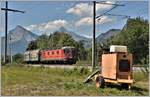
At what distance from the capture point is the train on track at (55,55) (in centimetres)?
3042

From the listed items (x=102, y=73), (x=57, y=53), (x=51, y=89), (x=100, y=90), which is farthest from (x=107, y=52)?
(x=57, y=53)

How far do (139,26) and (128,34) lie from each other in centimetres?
172

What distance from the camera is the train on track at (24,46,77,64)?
30.4m

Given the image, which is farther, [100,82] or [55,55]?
[55,55]

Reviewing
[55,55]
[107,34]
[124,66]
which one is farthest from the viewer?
[55,55]

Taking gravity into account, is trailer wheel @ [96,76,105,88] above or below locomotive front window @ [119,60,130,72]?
below

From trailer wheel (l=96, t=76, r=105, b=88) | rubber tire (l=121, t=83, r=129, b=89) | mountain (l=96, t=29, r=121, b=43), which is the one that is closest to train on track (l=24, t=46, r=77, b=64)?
mountain (l=96, t=29, r=121, b=43)

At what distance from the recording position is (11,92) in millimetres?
9164

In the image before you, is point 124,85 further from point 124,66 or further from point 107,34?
point 107,34

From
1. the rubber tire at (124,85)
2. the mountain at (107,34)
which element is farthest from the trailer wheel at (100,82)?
the mountain at (107,34)

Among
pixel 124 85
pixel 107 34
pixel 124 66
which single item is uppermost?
pixel 107 34

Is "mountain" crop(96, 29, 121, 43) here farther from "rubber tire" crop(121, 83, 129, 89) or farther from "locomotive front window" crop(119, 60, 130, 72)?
"rubber tire" crop(121, 83, 129, 89)

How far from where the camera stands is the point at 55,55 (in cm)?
3222

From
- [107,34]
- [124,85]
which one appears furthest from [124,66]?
[107,34]
